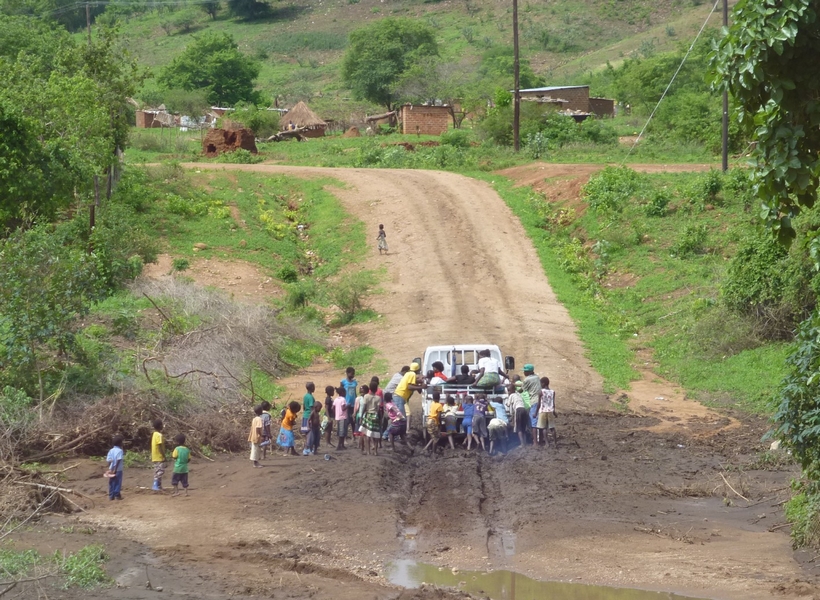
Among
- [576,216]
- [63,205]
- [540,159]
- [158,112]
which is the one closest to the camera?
[63,205]

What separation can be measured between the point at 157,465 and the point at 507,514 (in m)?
4.64

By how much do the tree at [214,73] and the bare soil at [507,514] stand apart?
51269 mm

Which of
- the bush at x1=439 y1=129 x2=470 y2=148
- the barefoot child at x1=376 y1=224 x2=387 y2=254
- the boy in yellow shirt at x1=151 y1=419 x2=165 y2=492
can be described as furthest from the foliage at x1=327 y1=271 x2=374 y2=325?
the bush at x1=439 y1=129 x2=470 y2=148

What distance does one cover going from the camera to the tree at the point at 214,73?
6869 centimetres

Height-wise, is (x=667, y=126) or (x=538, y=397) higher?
(x=667, y=126)

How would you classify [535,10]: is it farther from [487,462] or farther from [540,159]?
[487,462]

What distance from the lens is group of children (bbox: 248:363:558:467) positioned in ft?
51.3

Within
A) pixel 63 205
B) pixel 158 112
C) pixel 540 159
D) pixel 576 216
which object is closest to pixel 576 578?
pixel 63 205

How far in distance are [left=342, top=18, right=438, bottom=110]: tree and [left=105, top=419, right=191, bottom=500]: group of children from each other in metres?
48.9

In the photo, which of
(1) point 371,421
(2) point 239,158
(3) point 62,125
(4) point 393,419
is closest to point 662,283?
(4) point 393,419

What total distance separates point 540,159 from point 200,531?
1206 inches

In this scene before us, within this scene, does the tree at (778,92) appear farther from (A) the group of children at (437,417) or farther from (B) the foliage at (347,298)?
(B) the foliage at (347,298)

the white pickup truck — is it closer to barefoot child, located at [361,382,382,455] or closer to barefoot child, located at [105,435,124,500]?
barefoot child, located at [361,382,382,455]

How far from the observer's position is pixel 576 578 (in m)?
10.9
